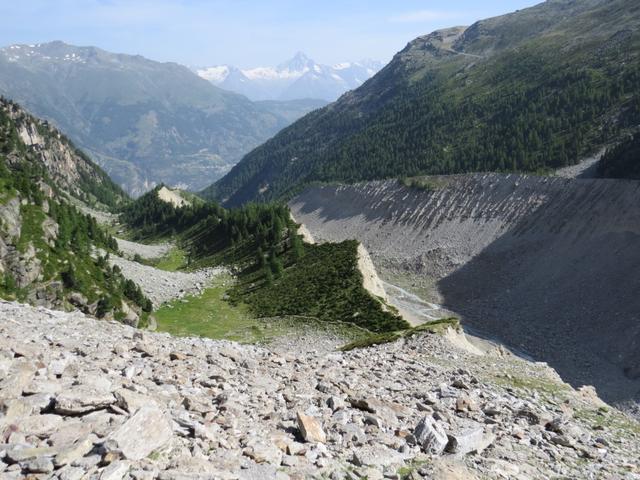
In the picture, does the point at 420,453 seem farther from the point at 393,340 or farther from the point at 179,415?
the point at 393,340

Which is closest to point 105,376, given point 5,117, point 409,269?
point 409,269

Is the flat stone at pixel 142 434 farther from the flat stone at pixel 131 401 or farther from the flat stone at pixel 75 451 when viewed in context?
the flat stone at pixel 131 401

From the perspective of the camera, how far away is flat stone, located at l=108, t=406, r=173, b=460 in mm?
11773

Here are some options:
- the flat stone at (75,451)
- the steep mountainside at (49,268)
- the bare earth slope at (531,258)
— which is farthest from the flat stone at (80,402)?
the bare earth slope at (531,258)

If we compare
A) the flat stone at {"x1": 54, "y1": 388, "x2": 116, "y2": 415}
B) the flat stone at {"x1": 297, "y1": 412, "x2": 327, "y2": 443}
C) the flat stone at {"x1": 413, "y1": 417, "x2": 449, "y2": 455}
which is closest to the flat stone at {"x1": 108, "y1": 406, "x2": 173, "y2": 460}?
the flat stone at {"x1": 54, "y1": 388, "x2": 116, "y2": 415}

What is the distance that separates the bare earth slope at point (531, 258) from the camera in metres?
73.8

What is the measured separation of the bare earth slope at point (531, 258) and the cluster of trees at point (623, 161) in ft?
54.3

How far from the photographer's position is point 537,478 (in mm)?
15695

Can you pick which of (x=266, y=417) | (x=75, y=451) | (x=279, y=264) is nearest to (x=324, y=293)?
(x=279, y=264)

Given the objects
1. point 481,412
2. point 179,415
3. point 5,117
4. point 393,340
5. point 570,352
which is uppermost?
point 5,117

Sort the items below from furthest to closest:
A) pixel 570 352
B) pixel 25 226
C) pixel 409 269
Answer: pixel 409 269
pixel 570 352
pixel 25 226

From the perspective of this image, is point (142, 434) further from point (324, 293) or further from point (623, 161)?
point (623, 161)

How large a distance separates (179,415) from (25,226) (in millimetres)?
54152

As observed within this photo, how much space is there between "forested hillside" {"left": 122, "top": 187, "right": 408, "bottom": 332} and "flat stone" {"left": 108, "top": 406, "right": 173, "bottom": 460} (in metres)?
41.7
